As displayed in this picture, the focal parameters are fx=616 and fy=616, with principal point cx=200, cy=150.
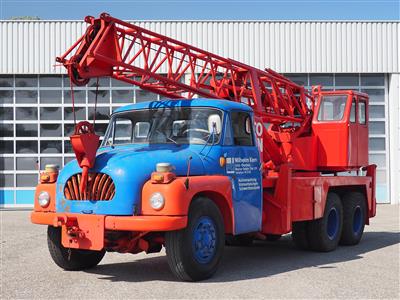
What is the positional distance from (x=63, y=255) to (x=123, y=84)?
14.0m

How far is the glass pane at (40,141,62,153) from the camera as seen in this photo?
70.6 ft

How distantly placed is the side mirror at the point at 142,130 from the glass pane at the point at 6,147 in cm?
1384

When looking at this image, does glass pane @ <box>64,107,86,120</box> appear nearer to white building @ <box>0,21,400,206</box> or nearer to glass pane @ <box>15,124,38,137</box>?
white building @ <box>0,21,400,206</box>

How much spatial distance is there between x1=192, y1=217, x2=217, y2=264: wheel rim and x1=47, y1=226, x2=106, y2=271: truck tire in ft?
6.09

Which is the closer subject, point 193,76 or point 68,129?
point 193,76

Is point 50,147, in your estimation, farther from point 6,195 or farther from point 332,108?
point 332,108

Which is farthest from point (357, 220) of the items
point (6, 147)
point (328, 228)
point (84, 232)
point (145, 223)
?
point (6, 147)

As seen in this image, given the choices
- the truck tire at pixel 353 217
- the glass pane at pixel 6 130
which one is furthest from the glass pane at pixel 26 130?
the truck tire at pixel 353 217

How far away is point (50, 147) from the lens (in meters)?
21.5

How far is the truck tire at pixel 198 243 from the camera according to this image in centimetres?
718

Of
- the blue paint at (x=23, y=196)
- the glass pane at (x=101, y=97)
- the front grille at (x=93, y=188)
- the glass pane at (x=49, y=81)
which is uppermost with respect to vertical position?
the glass pane at (x=49, y=81)

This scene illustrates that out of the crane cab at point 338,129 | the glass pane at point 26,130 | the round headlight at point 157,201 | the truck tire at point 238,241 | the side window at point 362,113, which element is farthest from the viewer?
the glass pane at point 26,130

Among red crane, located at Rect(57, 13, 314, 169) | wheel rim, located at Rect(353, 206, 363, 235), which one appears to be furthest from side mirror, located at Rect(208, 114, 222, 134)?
wheel rim, located at Rect(353, 206, 363, 235)

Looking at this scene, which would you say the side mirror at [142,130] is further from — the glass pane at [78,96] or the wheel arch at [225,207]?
the glass pane at [78,96]
